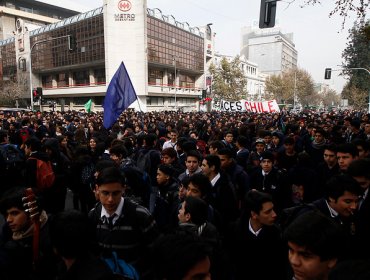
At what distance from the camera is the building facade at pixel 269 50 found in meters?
116

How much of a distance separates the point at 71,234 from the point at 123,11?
4468cm

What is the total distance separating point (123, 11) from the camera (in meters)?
41.8

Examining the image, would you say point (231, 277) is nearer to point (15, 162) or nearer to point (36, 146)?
point (36, 146)

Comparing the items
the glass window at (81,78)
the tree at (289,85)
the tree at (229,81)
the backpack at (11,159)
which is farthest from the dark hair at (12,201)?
the tree at (289,85)

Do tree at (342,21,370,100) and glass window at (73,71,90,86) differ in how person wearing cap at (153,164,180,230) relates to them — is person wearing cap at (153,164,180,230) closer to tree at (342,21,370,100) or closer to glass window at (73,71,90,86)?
tree at (342,21,370,100)

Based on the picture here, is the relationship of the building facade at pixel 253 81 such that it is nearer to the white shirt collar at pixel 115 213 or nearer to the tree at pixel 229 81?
the tree at pixel 229 81

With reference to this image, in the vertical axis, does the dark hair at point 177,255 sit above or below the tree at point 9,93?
below

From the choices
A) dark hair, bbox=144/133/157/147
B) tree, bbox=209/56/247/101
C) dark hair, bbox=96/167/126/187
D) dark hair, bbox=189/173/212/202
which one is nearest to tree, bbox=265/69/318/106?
tree, bbox=209/56/247/101

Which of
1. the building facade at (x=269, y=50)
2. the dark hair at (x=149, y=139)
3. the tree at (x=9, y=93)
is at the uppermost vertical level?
the building facade at (x=269, y=50)

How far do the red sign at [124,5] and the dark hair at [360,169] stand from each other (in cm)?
4376

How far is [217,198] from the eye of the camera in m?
3.75

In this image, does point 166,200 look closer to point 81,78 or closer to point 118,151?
point 118,151

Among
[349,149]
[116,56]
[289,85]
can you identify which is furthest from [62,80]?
[349,149]

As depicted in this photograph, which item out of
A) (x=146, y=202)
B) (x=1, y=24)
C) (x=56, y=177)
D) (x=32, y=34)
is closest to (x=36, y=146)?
(x=56, y=177)
